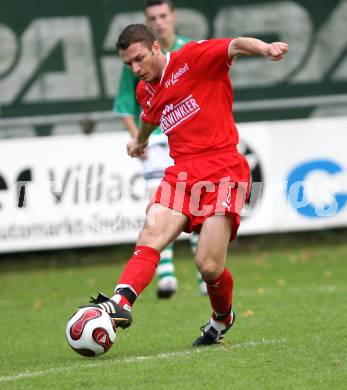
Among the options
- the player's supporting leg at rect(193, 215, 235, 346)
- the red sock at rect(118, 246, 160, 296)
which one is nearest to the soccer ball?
the red sock at rect(118, 246, 160, 296)

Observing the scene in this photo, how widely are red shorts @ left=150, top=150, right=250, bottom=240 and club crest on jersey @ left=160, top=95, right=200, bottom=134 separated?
0.88 feet

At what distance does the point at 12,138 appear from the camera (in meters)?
13.1

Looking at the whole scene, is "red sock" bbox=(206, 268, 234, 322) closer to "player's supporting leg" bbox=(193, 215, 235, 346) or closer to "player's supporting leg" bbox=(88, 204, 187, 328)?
"player's supporting leg" bbox=(193, 215, 235, 346)

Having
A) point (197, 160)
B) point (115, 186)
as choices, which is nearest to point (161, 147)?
point (115, 186)

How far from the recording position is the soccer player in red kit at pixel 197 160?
629 cm

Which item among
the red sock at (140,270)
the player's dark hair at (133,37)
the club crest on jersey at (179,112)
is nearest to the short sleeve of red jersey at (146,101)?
the club crest on jersey at (179,112)

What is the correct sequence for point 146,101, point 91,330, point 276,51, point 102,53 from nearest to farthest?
point 276,51, point 91,330, point 146,101, point 102,53

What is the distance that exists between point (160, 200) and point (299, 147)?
6.84 metres

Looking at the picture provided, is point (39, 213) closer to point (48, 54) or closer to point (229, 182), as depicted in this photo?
point (48, 54)

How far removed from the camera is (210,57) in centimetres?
636

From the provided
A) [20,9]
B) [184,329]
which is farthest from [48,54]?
[184,329]

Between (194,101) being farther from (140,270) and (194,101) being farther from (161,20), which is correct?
(161,20)

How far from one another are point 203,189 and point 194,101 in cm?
56

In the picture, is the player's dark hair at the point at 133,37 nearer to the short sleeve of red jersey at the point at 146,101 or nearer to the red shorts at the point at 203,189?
the short sleeve of red jersey at the point at 146,101
